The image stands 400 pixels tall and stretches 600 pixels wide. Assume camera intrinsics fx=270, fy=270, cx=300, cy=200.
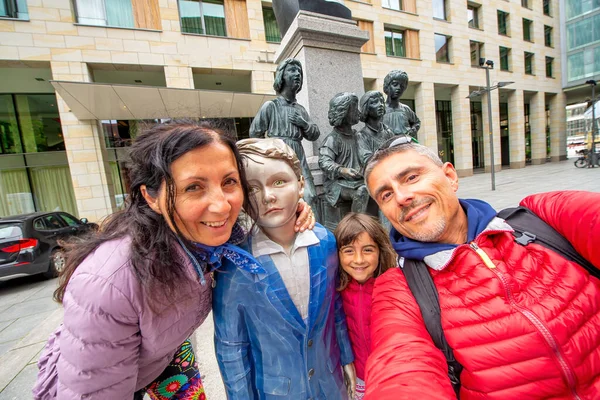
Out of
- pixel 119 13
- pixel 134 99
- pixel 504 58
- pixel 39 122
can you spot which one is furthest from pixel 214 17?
pixel 504 58

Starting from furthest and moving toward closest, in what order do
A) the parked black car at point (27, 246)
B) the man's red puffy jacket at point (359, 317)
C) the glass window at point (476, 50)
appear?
1. the glass window at point (476, 50)
2. the parked black car at point (27, 246)
3. the man's red puffy jacket at point (359, 317)

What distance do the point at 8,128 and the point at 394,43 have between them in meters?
20.3

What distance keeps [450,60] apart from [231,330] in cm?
2183

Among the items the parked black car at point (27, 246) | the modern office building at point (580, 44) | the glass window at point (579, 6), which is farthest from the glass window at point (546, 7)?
the parked black car at point (27, 246)

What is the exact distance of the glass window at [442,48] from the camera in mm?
17516

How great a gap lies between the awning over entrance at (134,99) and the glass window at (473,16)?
1857 cm

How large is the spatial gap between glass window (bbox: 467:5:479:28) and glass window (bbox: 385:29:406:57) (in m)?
6.68

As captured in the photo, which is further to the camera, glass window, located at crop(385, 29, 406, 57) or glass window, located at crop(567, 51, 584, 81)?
glass window, located at crop(567, 51, 584, 81)

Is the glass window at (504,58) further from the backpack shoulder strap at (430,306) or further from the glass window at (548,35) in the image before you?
the backpack shoulder strap at (430,306)

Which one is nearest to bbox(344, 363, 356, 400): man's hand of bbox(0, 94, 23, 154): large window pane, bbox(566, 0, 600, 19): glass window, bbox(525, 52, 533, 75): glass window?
bbox(0, 94, 23, 154): large window pane

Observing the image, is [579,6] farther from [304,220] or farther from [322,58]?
[304,220]

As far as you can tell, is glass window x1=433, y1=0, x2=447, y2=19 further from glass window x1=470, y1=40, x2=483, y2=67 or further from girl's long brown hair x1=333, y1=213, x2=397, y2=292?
girl's long brown hair x1=333, y1=213, x2=397, y2=292

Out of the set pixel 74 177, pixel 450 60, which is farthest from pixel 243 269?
pixel 450 60

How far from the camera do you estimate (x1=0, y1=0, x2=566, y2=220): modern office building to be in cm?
965
